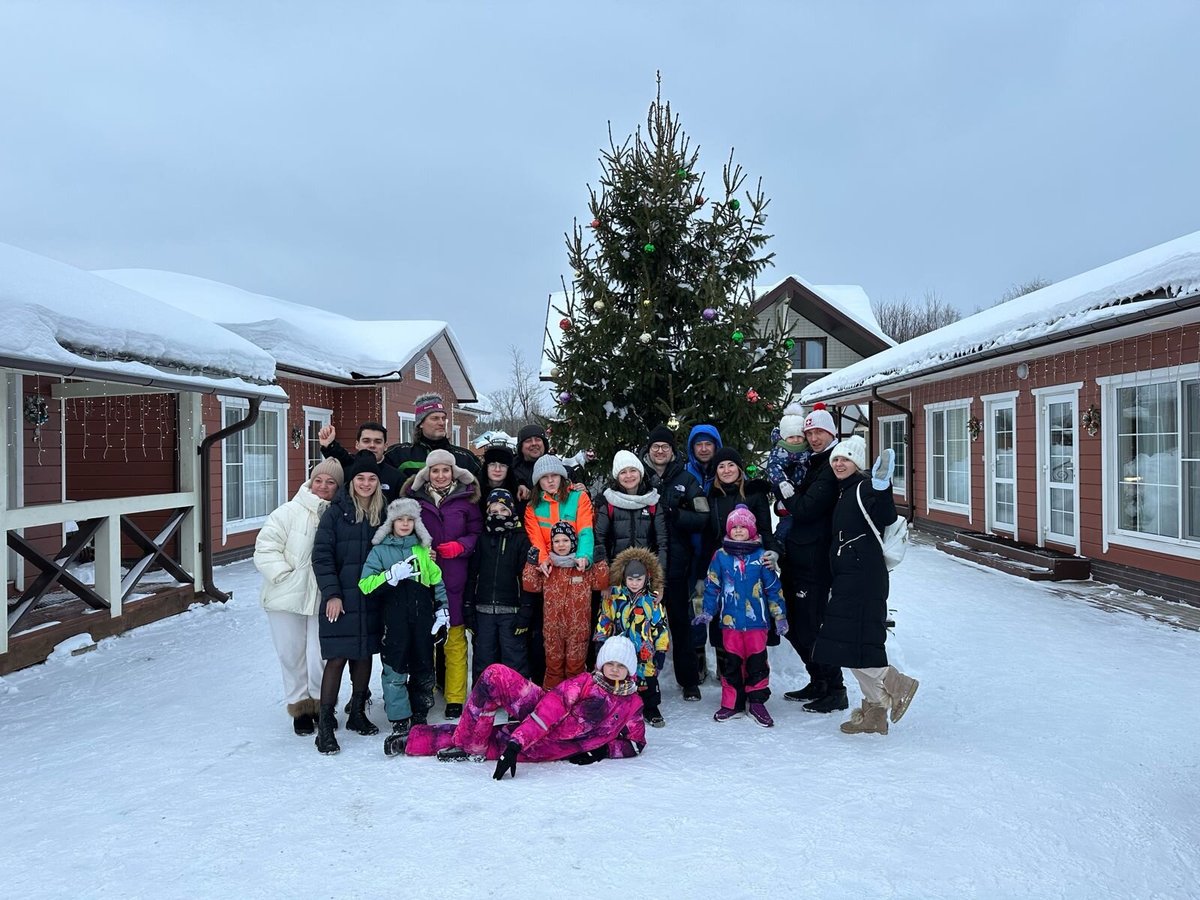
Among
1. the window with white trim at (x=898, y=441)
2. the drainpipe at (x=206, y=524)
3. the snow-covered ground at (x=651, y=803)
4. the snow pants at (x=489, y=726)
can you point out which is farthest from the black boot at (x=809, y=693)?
the window with white trim at (x=898, y=441)

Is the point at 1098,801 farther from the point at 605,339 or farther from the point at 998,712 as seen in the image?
the point at 605,339

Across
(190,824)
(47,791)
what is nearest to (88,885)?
(190,824)

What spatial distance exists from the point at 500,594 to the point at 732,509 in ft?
4.71

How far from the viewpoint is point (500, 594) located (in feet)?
13.4

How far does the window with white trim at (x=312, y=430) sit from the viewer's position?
12.2 m

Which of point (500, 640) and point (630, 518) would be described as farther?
point (630, 518)

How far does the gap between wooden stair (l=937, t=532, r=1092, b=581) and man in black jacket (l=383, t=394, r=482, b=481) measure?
6.75 metres

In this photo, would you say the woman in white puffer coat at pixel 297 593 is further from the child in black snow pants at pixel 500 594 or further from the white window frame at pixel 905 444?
the white window frame at pixel 905 444

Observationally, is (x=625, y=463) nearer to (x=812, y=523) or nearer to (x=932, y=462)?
(x=812, y=523)

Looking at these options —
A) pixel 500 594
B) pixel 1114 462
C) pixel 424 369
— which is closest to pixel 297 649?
pixel 500 594

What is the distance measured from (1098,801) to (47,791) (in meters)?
4.58

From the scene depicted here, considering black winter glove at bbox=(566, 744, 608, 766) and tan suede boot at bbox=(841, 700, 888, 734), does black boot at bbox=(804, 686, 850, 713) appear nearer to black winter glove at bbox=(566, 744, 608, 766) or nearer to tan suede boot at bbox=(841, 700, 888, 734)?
tan suede boot at bbox=(841, 700, 888, 734)

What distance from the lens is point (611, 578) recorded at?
4148 mm

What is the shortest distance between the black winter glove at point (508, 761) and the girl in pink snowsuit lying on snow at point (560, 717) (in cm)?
11
